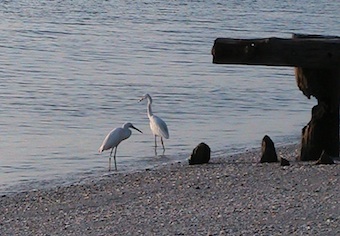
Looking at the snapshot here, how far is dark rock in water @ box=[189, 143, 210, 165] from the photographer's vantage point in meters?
12.7

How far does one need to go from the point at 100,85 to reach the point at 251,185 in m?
13.0

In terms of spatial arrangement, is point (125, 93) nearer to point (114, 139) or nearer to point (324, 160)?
point (114, 139)

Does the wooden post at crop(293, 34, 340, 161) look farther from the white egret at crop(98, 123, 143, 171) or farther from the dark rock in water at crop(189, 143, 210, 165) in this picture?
the white egret at crop(98, 123, 143, 171)

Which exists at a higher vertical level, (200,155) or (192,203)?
(192,203)

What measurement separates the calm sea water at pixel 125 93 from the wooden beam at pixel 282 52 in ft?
8.82

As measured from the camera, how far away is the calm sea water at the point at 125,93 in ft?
48.4

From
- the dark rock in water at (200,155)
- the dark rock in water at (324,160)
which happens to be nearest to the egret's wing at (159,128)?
the dark rock in water at (200,155)

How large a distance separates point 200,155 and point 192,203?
3230mm

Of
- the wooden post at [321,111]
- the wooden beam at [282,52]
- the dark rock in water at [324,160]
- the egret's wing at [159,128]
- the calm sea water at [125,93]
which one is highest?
the wooden beam at [282,52]

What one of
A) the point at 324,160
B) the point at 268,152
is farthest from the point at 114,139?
the point at 324,160

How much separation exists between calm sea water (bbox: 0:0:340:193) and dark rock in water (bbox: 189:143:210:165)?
1163mm

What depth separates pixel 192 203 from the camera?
31.6 feet

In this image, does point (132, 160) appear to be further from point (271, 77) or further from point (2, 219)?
point (271, 77)

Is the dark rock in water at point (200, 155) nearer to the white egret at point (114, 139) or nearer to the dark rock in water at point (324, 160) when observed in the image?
the dark rock in water at point (324, 160)
